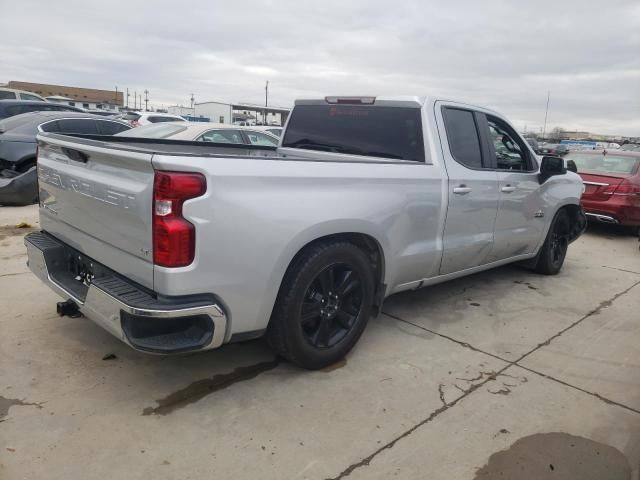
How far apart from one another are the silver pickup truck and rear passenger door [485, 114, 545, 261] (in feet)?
0.07

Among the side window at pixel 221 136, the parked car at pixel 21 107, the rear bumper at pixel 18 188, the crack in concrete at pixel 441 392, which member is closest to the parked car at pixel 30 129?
the rear bumper at pixel 18 188

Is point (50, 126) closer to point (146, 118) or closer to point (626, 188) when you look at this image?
point (146, 118)

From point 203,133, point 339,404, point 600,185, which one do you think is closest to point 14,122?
point 203,133

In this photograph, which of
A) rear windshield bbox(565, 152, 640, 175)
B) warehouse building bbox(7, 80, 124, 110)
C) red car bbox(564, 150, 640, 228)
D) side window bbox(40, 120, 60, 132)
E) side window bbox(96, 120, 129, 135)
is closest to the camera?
red car bbox(564, 150, 640, 228)

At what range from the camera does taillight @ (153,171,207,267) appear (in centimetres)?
241

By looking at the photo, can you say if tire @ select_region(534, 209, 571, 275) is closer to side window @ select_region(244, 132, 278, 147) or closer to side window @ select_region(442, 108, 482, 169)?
side window @ select_region(442, 108, 482, 169)

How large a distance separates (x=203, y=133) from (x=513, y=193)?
4971 millimetres

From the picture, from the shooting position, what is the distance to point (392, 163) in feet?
11.6

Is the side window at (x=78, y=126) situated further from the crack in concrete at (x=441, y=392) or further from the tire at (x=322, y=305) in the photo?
the crack in concrete at (x=441, y=392)

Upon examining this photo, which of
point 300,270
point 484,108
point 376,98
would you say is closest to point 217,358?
point 300,270

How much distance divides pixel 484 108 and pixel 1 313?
4.41m

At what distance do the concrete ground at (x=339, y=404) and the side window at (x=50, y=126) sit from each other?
5.10 meters

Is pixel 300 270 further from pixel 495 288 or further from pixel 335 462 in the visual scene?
pixel 495 288

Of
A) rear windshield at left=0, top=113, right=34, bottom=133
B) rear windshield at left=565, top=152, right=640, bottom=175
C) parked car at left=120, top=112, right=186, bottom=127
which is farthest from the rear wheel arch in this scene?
parked car at left=120, top=112, right=186, bottom=127
